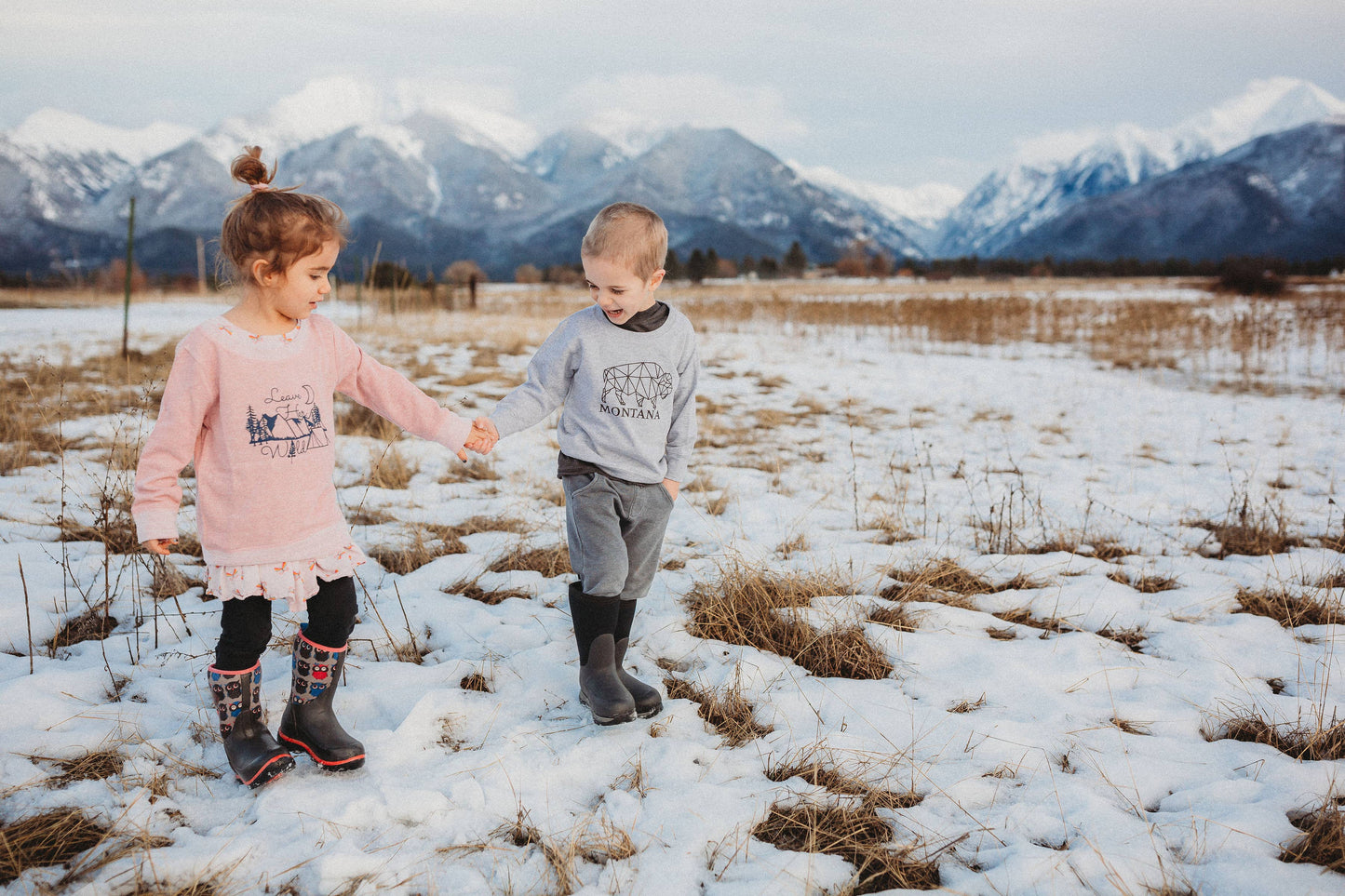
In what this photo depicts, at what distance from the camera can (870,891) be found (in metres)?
1.69

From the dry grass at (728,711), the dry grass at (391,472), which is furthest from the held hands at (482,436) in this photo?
the dry grass at (391,472)

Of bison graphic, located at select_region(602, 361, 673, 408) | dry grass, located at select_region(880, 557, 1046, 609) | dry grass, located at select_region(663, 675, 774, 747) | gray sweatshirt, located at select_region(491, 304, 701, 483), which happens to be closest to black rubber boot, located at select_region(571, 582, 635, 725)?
dry grass, located at select_region(663, 675, 774, 747)

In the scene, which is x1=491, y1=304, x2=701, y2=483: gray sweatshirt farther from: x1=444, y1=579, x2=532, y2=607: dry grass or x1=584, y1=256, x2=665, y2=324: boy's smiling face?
x1=444, y1=579, x2=532, y2=607: dry grass

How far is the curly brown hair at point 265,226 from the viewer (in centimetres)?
185

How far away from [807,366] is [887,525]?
23.8 ft

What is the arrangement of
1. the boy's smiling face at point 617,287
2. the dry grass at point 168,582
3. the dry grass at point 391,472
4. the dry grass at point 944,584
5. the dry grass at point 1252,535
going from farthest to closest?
the dry grass at point 391,472
the dry grass at point 1252,535
the dry grass at point 944,584
the dry grass at point 168,582
the boy's smiling face at point 617,287

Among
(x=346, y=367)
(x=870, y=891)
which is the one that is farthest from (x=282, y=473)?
(x=870, y=891)

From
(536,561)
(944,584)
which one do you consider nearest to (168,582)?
(536,561)

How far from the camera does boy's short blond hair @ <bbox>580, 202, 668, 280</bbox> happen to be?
2.16 metres

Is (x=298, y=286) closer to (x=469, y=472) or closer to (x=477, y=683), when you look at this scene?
(x=477, y=683)

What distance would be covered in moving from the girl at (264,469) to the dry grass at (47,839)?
0.33 m

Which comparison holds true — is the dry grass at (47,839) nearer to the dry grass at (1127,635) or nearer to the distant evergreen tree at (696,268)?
the dry grass at (1127,635)

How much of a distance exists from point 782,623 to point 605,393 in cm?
124

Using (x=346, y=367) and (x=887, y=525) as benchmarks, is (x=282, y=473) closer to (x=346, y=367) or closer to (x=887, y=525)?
(x=346, y=367)
